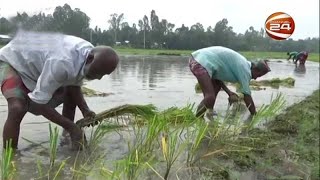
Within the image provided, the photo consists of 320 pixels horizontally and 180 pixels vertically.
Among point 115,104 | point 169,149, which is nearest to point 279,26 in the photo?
point 169,149

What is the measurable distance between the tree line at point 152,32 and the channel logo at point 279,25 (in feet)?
2.08

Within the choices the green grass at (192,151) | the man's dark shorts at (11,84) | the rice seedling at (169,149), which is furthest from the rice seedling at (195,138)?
the man's dark shorts at (11,84)

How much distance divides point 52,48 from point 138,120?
1323 millimetres

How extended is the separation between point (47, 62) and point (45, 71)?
7 centimetres

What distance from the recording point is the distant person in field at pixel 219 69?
5.72 metres

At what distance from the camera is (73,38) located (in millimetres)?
3699

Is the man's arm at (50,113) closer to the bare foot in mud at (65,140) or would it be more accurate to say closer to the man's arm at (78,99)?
the bare foot in mud at (65,140)

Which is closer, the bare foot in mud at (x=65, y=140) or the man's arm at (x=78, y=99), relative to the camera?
the bare foot in mud at (x=65, y=140)

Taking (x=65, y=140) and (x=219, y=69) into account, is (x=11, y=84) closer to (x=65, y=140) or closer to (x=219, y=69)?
(x=65, y=140)

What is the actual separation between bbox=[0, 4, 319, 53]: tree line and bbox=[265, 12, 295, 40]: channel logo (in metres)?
0.63

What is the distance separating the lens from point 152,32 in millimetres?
6805

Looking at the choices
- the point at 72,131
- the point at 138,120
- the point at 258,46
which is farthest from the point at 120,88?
the point at 72,131

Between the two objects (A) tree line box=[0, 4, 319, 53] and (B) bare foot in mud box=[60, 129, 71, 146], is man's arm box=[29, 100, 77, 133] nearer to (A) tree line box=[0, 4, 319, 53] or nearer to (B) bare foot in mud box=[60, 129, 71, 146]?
(B) bare foot in mud box=[60, 129, 71, 146]

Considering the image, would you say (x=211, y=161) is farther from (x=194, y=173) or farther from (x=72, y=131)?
(x=72, y=131)
